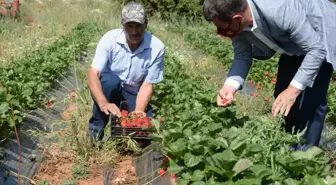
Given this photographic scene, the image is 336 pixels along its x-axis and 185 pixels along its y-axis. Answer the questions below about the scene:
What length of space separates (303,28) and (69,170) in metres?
2.39

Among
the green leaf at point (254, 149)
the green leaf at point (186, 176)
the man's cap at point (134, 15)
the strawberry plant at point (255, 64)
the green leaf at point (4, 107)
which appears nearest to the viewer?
the green leaf at point (254, 149)

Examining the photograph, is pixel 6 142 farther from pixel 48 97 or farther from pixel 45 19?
pixel 45 19

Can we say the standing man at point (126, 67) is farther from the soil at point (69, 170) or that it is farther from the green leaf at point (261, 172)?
the green leaf at point (261, 172)

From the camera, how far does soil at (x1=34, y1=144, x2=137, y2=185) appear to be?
3996 mm

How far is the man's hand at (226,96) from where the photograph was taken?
11.3 ft

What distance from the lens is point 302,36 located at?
3047mm

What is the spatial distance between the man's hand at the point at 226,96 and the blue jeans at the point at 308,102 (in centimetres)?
51

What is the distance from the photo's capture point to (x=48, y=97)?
585 cm

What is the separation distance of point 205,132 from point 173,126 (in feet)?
1.35

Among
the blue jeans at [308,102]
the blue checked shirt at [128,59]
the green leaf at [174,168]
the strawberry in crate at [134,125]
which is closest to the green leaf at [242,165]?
the green leaf at [174,168]

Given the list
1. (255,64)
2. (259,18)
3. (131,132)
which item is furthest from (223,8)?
(255,64)

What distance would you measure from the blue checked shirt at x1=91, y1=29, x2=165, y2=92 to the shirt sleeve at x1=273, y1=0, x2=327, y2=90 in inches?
72.8

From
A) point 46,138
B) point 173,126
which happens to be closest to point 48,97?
point 46,138

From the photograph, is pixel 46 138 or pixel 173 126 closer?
pixel 173 126
